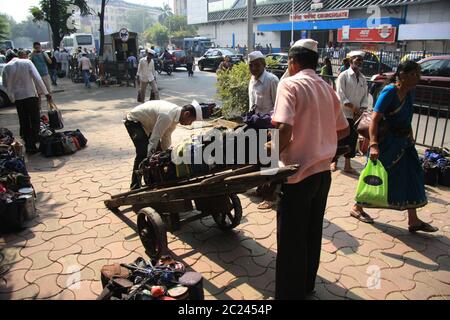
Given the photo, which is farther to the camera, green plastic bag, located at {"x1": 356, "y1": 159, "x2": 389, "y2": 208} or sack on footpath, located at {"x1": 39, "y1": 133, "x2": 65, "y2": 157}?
sack on footpath, located at {"x1": 39, "y1": 133, "x2": 65, "y2": 157}

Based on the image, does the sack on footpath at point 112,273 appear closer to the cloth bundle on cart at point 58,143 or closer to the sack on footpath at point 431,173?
the sack on footpath at point 431,173

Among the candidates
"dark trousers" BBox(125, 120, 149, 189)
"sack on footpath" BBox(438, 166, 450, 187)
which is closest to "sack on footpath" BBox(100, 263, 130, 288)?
"dark trousers" BBox(125, 120, 149, 189)

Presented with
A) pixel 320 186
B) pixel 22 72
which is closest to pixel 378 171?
pixel 320 186

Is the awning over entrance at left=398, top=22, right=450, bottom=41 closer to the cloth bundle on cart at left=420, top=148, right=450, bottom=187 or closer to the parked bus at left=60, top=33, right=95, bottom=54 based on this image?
the cloth bundle on cart at left=420, top=148, right=450, bottom=187

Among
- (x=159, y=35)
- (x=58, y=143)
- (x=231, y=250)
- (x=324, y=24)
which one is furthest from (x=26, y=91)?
Answer: (x=159, y=35)

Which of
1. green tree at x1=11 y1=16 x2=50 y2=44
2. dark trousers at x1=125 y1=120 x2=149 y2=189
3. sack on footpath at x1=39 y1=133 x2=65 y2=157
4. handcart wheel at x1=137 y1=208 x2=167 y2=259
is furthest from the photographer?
green tree at x1=11 y1=16 x2=50 y2=44

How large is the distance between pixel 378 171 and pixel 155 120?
254 cm

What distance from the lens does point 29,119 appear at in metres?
7.06

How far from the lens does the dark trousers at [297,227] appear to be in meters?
2.53

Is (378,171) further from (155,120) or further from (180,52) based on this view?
(180,52)

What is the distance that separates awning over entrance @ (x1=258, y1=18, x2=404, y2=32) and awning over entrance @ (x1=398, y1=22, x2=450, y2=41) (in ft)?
4.17

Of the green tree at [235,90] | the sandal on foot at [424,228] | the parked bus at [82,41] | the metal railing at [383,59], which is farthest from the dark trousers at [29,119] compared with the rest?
the parked bus at [82,41]

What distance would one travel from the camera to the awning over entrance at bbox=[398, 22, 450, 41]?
21164 millimetres

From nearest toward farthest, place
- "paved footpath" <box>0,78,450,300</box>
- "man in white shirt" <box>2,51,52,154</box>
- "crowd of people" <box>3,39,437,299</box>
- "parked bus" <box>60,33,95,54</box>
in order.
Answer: "crowd of people" <box>3,39,437,299</box>
"paved footpath" <box>0,78,450,300</box>
"man in white shirt" <box>2,51,52,154</box>
"parked bus" <box>60,33,95,54</box>
